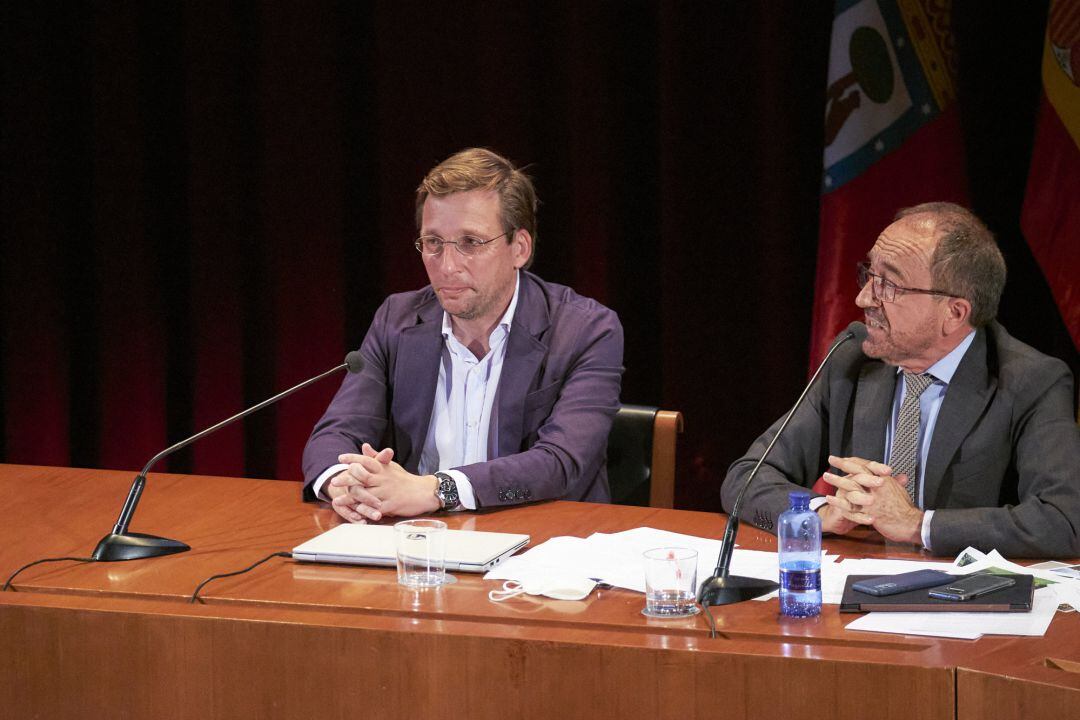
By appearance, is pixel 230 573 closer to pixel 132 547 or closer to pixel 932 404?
pixel 132 547

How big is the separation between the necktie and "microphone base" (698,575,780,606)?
0.71 m

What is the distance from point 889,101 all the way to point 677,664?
244cm

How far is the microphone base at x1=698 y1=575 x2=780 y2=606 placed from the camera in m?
1.93

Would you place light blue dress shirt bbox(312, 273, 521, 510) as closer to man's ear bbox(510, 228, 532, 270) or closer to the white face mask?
man's ear bbox(510, 228, 532, 270)

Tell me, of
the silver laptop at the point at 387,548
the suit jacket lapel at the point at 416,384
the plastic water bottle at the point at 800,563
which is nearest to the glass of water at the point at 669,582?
the plastic water bottle at the point at 800,563

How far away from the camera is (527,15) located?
14.3 feet

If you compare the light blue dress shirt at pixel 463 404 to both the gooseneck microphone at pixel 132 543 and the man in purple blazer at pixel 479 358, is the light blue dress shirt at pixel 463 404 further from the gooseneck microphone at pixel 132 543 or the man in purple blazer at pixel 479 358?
the gooseneck microphone at pixel 132 543

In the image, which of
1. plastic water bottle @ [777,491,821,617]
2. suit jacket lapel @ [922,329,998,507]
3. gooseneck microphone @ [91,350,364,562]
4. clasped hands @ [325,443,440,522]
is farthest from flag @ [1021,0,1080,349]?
gooseneck microphone @ [91,350,364,562]

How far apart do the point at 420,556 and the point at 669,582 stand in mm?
426

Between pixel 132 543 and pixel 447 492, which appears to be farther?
pixel 447 492

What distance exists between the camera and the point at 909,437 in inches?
102

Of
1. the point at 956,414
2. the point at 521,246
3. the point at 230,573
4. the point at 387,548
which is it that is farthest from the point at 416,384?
the point at 956,414

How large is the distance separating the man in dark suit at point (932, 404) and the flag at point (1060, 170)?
877 mm

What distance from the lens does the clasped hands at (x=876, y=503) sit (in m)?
2.29
